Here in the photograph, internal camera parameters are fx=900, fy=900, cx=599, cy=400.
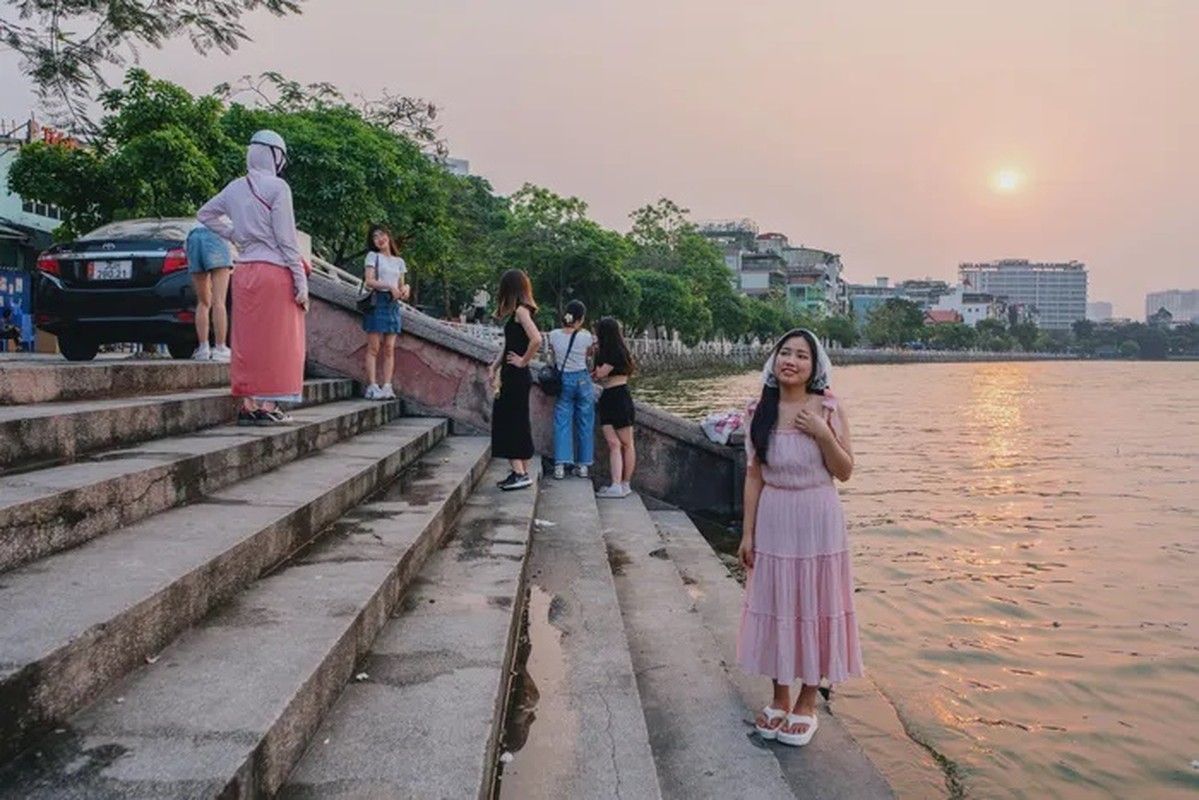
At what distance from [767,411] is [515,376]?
3536 millimetres

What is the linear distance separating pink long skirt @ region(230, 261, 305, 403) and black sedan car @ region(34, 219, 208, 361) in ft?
7.76

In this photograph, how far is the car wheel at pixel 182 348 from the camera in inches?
294

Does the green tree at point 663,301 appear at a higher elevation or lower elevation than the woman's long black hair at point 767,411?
higher

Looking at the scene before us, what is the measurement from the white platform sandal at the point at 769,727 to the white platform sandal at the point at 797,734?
18mm

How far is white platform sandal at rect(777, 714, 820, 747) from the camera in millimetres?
3352

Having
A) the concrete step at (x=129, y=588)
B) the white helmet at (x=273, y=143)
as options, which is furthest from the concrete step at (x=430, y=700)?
the white helmet at (x=273, y=143)

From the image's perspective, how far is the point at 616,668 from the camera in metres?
3.51

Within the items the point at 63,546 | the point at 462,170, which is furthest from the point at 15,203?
the point at 462,170

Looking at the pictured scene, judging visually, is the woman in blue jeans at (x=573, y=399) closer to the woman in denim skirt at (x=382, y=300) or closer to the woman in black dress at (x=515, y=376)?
the woman in black dress at (x=515, y=376)

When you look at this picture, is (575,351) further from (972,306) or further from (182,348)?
(972,306)

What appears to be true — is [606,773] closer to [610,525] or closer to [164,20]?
[610,525]

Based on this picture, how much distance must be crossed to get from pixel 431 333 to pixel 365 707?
618cm

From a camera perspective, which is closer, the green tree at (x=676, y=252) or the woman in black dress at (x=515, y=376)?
the woman in black dress at (x=515, y=376)

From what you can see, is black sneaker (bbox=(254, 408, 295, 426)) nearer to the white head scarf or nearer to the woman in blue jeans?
the woman in blue jeans
